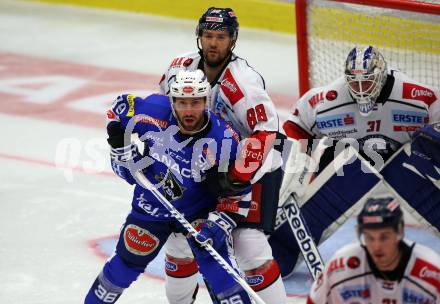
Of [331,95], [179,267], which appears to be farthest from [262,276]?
[331,95]

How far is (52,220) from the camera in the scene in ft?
20.6

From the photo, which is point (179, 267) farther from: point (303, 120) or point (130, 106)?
point (303, 120)

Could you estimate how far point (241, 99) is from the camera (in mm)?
4891

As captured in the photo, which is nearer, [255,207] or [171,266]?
[255,207]

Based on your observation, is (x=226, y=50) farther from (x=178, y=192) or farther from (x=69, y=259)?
(x=69, y=259)

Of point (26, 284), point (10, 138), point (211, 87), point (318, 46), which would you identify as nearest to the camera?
point (211, 87)

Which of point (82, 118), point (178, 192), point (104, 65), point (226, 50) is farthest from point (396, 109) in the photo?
point (104, 65)

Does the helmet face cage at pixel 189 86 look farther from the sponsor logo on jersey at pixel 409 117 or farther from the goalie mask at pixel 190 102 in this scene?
the sponsor logo on jersey at pixel 409 117

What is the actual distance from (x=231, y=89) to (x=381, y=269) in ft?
5.30

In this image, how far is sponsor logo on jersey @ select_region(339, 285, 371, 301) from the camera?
11.6ft

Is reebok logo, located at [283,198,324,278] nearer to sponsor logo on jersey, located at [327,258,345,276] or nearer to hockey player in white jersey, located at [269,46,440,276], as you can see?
hockey player in white jersey, located at [269,46,440,276]

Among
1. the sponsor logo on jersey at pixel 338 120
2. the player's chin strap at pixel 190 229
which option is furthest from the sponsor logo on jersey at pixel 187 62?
the sponsor logo on jersey at pixel 338 120

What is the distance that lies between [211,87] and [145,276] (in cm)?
106

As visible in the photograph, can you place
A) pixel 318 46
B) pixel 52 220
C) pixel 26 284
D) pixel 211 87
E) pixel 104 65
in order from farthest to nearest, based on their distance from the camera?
pixel 104 65
pixel 318 46
pixel 52 220
pixel 26 284
pixel 211 87
